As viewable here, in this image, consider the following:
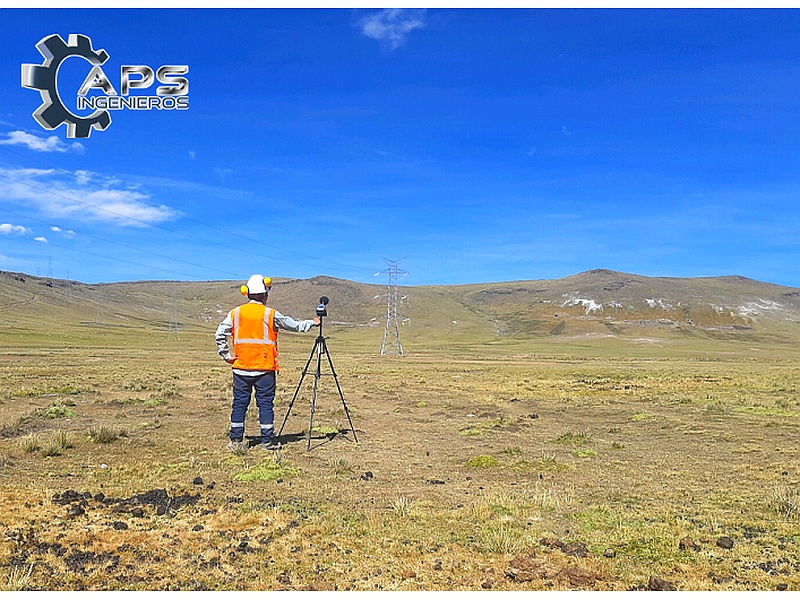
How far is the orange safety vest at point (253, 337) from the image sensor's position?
425 inches

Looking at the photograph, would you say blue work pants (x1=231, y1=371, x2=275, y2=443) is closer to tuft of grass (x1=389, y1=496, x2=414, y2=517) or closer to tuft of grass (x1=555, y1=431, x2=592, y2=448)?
tuft of grass (x1=389, y1=496, x2=414, y2=517)

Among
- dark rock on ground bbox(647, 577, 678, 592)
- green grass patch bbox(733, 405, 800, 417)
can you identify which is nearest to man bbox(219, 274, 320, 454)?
dark rock on ground bbox(647, 577, 678, 592)

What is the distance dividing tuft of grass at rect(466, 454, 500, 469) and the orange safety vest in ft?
13.2

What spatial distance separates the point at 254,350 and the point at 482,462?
4.55 metres

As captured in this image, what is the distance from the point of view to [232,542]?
6.07m

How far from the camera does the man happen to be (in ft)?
35.4

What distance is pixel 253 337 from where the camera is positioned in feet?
35.5

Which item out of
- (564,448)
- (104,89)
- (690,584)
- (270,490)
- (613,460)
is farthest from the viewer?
(104,89)

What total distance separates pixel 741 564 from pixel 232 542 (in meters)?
4.96

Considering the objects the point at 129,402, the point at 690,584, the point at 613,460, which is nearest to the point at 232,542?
the point at 690,584

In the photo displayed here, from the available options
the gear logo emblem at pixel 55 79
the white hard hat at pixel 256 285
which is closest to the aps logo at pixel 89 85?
the gear logo emblem at pixel 55 79

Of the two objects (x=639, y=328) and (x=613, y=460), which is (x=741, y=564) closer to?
(x=613, y=460)

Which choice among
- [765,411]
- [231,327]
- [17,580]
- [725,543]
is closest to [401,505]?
[725,543]

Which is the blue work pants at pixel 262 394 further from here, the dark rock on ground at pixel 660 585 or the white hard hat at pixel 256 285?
the dark rock on ground at pixel 660 585
